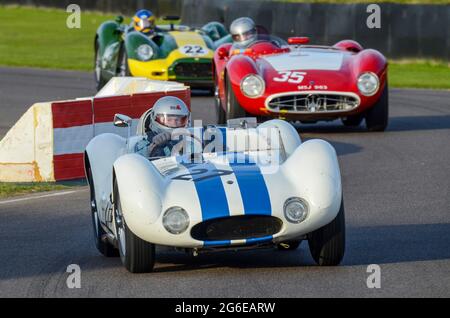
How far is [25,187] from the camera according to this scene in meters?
12.0

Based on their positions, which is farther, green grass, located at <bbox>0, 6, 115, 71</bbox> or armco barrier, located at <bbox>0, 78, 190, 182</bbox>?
green grass, located at <bbox>0, 6, 115, 71</bbox>

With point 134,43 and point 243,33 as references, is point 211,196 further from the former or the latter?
point 134,43

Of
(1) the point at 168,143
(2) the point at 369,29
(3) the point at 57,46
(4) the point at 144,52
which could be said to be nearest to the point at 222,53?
(4) the point at 144,52

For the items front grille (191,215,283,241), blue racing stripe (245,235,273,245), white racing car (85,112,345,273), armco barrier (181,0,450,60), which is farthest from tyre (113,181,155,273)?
armco barrier (181,0,450,60)

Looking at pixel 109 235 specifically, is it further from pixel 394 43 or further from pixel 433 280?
pixel 394 43

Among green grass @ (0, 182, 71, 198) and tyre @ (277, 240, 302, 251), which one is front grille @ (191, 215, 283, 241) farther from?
green grass @ (0, 182, 71, 198)

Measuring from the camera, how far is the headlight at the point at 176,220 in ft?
24.2

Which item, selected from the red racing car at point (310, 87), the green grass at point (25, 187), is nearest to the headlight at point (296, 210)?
the green grass at point (25, 187)

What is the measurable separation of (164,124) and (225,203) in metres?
1.54

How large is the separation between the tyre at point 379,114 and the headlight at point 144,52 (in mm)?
5541

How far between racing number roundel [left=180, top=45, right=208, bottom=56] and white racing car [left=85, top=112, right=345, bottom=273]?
39.9ft

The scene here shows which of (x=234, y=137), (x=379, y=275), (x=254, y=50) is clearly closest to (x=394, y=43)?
(x=254, y=50)

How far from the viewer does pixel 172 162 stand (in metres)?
8.18

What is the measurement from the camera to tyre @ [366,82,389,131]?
15375 mm
